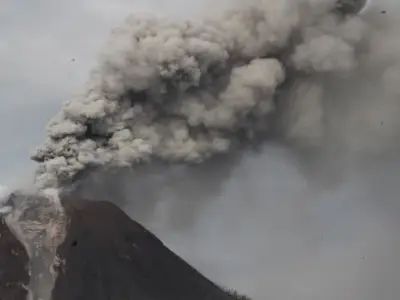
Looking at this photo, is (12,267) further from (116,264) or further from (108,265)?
(116,264)

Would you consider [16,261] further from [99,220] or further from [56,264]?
[99,220]

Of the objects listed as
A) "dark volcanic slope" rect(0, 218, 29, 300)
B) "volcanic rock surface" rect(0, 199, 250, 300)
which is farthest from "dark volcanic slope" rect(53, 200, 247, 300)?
"dark volcanic slope" rect(0, 218, 29, 300)

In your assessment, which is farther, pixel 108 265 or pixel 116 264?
pixel 116 264

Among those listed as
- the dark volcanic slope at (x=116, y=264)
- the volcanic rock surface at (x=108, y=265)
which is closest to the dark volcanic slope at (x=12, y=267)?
the volcanic rock surface at (x=108, y=265)

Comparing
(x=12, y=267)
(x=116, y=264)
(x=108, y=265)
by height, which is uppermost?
(x=116, y=264)

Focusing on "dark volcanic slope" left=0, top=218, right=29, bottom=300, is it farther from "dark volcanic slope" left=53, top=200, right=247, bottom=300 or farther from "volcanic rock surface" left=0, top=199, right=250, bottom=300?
"dark volcanic slope" left=53, top=200, right=247, bottom=300

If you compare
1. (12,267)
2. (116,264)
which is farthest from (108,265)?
(12,267)

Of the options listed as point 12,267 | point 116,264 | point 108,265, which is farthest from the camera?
point 116,264
